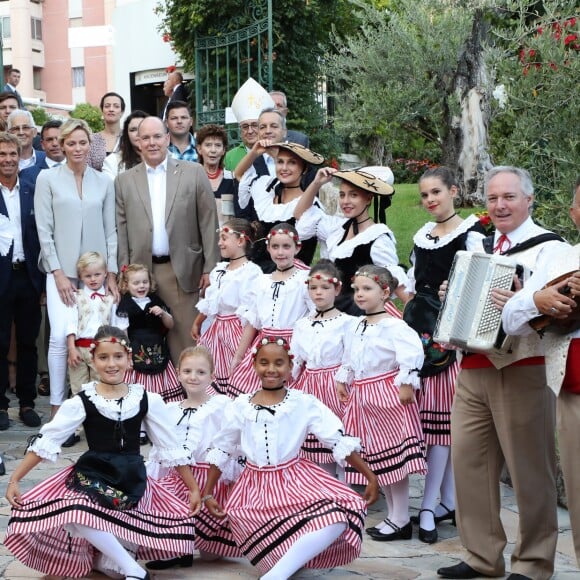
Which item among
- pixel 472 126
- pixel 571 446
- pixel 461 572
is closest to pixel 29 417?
pixel 461 572

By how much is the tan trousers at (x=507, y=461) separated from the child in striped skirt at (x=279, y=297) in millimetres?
1700

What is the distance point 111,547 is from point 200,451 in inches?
33.6

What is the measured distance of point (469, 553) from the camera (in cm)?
509

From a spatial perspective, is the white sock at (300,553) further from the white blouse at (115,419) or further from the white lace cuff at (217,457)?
the white blouse at (115,419)

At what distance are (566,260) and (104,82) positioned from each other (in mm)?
43455

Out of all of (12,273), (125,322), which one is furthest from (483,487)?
(12,273)

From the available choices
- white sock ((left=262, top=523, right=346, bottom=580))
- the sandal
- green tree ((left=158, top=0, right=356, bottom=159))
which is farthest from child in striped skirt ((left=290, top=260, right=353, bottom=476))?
green tree ((left=158, top=0, right=356, bottom=159))

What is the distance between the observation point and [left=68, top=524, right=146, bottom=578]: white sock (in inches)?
190

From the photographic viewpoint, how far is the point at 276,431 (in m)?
5.04

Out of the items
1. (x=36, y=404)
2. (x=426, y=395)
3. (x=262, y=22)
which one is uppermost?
(x=262, y=22)

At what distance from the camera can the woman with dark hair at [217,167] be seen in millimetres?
8016

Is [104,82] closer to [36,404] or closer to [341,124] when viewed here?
[341,124]

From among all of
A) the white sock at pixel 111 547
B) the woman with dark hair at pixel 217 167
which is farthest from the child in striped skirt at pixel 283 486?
the woman with dark hair at pixel 217 167

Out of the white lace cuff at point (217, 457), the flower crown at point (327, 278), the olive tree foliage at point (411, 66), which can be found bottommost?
the white lace cuff at point (217, 457)
